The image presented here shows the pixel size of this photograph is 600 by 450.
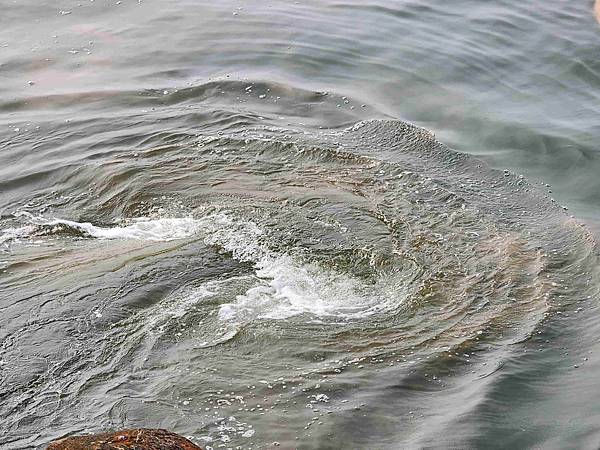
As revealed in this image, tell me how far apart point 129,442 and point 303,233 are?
345 cm

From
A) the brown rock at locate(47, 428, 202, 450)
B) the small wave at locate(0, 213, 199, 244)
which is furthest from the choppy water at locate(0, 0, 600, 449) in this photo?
the brown rock at locate(47, 428, 202, 450)

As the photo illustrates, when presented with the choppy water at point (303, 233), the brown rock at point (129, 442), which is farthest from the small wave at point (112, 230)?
the brown rock at point (129, 442)

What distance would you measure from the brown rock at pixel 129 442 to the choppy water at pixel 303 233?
37.8 inches

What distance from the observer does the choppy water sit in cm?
551

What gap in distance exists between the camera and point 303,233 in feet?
23.9

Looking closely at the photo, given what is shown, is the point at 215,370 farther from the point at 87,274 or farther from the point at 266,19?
the point at 266,19

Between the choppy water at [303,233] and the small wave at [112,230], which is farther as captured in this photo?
the small wave at [112,230]

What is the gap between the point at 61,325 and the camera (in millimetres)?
6137

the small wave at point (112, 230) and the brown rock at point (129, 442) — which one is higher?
the brown rock at point (129, 442)

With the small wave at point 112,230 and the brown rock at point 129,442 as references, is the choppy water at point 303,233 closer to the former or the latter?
the small wave at point 112,230

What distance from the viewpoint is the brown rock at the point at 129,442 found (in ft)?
13.2

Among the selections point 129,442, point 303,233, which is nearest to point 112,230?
point 303,233

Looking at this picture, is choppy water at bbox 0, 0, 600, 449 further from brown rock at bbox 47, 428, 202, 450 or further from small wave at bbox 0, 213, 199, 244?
brown rock at bbox 47, 428, 202, 450

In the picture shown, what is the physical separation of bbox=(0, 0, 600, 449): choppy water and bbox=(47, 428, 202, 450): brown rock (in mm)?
961
